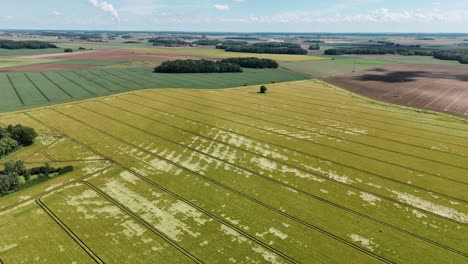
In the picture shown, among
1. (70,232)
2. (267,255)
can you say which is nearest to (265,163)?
(267,255)

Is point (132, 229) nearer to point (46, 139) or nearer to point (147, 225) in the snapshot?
point (147, 225)

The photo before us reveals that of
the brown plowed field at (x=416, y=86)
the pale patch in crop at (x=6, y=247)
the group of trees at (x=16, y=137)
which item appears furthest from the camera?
the brown plowed field at (x=416, y=86)

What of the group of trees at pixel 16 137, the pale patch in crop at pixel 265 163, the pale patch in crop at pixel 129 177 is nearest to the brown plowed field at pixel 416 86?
the pale patch in crop at pixel 265 163

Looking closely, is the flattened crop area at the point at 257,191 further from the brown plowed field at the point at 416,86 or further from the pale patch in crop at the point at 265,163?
the brown plowed field at the point at 416,86

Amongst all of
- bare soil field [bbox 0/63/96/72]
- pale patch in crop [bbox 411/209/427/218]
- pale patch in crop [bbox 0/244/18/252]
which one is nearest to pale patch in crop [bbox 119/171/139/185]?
pale patch in crop [bbox 0/244/18/252]

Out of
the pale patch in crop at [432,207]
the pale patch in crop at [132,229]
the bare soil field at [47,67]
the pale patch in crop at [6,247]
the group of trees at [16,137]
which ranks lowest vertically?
the pale patch in crop at [6,247]
